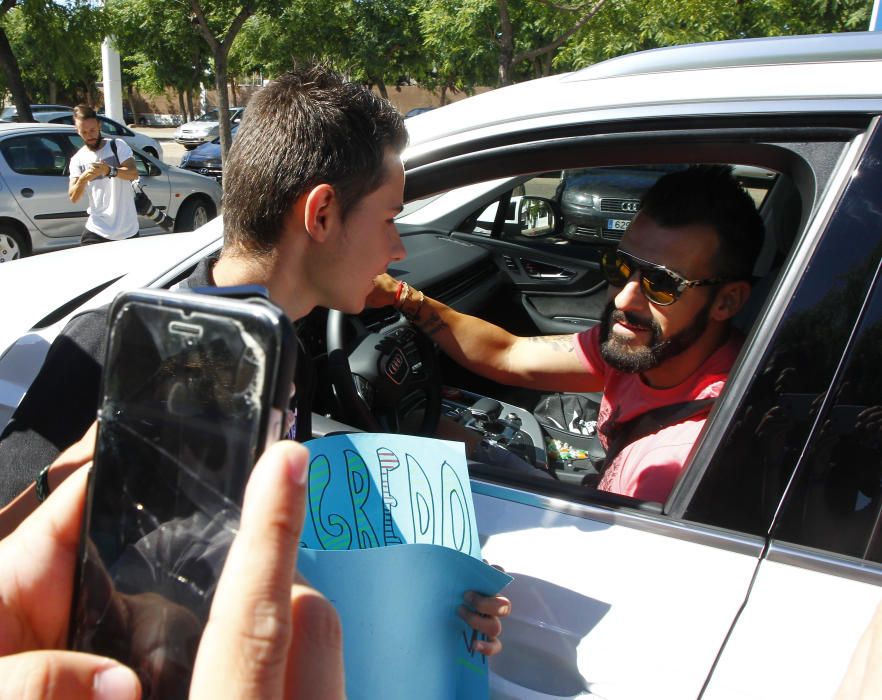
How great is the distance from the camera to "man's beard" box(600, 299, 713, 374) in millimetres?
1919

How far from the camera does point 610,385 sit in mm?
2219

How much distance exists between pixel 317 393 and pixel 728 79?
4.08 feet

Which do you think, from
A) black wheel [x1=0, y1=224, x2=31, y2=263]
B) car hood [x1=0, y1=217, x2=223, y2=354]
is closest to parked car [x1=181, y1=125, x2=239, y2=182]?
black wheel [x1=0, y1=224, x2=31, y2=263]

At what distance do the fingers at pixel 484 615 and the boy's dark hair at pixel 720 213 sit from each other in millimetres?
1048

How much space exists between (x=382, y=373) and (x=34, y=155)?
309 inches

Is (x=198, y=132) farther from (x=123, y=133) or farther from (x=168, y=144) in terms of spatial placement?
(x=123, y=133)

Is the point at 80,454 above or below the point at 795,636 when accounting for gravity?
above

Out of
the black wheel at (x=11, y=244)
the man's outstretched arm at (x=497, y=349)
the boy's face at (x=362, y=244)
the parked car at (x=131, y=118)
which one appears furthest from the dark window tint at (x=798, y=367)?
the parked car at (x=131, y=118)

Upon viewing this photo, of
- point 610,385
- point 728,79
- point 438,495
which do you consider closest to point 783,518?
point 438,495

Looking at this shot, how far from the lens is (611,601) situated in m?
1.31

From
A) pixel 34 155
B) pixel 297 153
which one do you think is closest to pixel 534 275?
pixel 297 153

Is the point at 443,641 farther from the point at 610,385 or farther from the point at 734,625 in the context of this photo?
the point at 610,385

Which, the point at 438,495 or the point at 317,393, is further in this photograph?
the point at 317,393

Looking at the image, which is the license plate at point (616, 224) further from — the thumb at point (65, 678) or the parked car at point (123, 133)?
the parked car at point (123, 133)
